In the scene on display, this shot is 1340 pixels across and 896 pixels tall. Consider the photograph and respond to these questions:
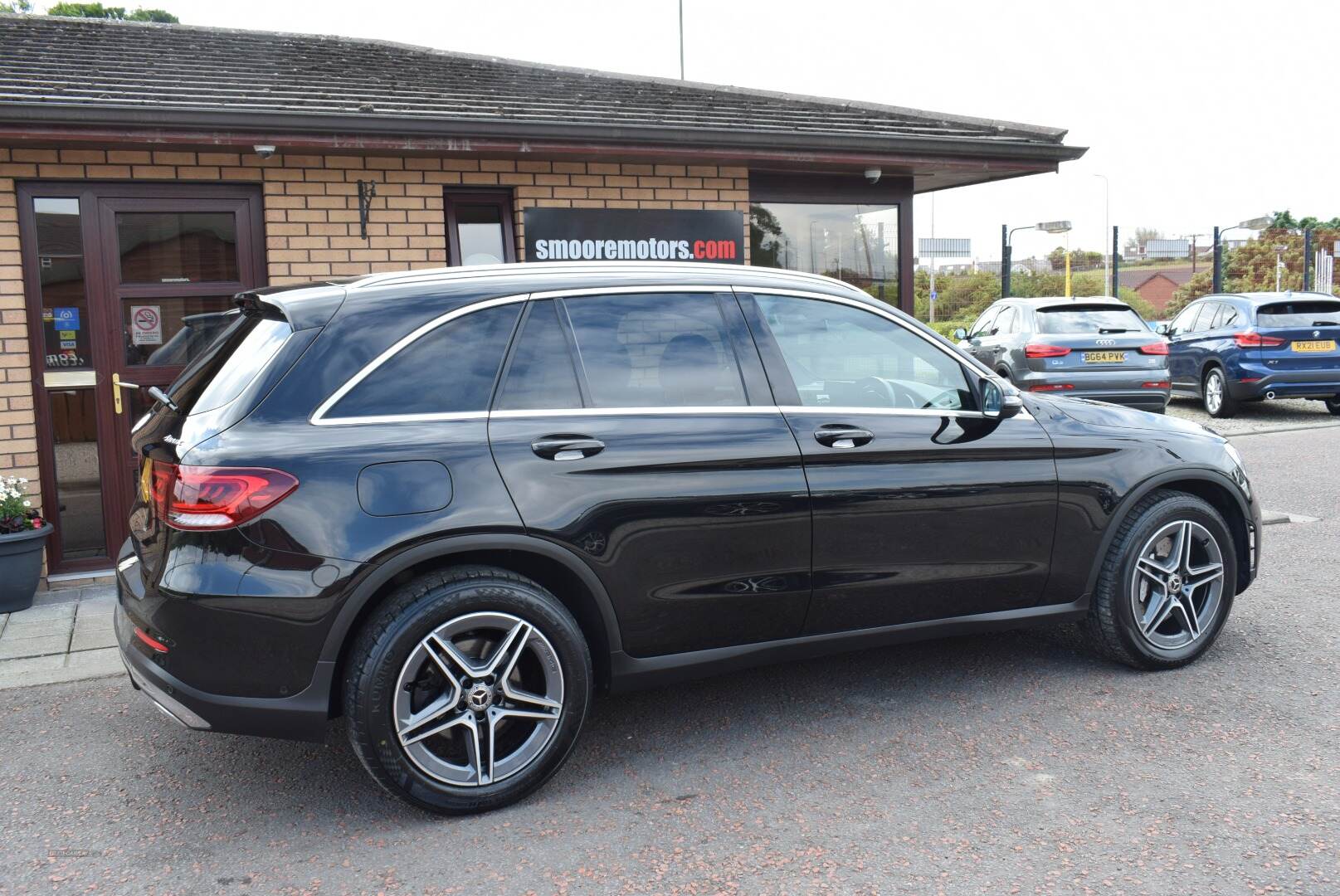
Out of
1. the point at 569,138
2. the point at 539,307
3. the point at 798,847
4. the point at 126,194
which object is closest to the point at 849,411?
the point at 539,307

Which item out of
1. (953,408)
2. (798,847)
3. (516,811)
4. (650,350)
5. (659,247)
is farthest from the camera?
(659,247)

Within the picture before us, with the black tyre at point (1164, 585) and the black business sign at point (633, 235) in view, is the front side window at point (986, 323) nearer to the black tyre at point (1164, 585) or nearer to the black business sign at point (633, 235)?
the black business sign at point (633, 235)

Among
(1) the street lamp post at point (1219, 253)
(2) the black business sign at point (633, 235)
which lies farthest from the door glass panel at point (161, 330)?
(1) the street lamp post at point (1219, 253)

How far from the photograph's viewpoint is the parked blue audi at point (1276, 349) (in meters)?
14.7

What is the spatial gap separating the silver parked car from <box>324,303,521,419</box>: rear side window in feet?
34.2

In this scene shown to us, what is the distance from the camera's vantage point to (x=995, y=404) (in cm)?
450

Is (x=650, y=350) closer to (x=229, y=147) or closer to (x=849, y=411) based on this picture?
(x=849, y=411)

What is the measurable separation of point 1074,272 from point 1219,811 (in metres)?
39.7

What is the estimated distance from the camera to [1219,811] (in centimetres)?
356

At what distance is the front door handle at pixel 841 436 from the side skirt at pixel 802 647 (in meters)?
0.72

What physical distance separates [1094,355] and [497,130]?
8657mm

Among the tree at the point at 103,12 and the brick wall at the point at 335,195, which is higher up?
the tree at the point at 103,12

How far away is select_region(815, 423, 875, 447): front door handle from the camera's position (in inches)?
165

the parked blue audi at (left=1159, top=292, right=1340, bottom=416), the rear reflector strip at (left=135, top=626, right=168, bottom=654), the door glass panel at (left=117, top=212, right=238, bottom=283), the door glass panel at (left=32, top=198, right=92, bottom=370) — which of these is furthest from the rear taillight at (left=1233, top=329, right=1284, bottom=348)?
the rear reflector strip at (left=135, top=626, right=168, bottom=654)
